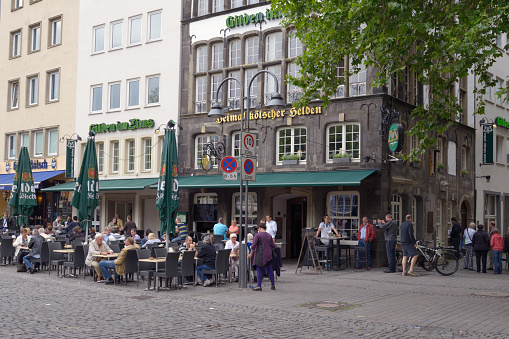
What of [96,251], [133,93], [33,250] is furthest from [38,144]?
[96,251]

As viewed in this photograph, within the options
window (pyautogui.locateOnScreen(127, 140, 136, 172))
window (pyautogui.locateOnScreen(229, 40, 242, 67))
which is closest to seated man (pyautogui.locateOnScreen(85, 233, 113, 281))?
window (pyautogui.locateOnScreen(229, 40, 242, 67))

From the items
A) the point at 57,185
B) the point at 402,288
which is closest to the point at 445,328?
the point at 402,288

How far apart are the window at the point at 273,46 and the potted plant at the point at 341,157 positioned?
16.0ft

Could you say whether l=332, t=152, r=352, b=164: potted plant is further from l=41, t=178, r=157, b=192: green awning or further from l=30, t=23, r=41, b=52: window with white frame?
l=30, t=23, r=41, b=52: window with white frame

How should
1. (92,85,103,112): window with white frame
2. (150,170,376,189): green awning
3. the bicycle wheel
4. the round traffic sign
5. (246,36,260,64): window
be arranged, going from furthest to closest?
(92,85,103,112): window with white frame, (246,36,260,64): window, (150,170,376,189): green awning, the bicycle wheel, the round traffic sign

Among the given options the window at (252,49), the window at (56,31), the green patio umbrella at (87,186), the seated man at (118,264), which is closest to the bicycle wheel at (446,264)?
the seated man at (118,264)

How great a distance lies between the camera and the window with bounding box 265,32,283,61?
25.1 meters

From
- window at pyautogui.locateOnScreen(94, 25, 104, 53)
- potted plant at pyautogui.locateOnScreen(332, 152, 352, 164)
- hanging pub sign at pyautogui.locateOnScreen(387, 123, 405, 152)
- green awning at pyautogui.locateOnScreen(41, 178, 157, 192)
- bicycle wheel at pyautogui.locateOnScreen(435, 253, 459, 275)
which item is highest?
window at pyautogui.locateOnScreen(94, 25, 104, 53)

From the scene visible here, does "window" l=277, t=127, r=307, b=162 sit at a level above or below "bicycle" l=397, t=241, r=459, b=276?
above

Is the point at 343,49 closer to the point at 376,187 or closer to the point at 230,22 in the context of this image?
the point at 376,187

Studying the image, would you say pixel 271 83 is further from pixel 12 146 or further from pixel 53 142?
pixel 12 146

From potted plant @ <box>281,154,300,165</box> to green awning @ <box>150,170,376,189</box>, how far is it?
21.1 inches

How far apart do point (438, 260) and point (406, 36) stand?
325 inches

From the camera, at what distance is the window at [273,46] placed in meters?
25.1
